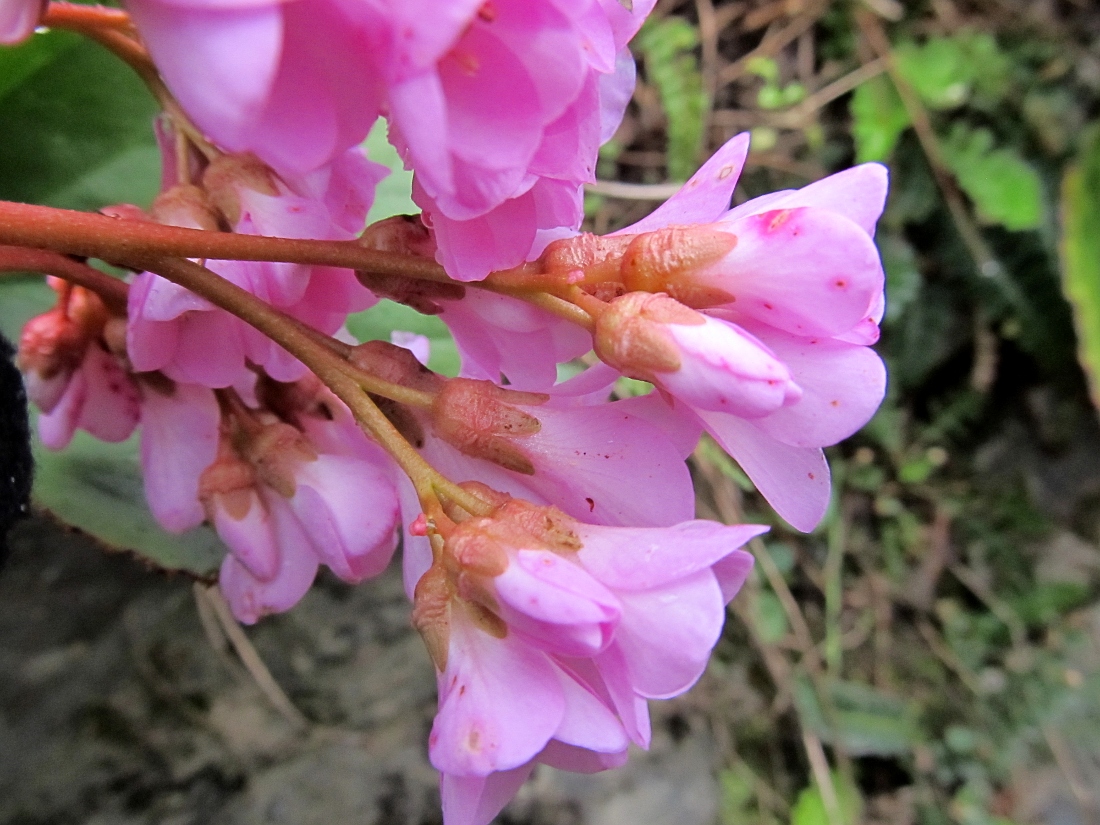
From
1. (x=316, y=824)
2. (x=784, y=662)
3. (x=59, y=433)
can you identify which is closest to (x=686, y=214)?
(x=59, y=433)

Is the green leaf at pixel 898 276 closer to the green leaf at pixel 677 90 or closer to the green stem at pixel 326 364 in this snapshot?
the green leaf at pixel 677 90

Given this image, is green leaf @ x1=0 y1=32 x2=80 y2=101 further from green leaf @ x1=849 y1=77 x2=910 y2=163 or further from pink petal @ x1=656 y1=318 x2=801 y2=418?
green leaf @ x1=849 y1=77 x2=910 y2=163

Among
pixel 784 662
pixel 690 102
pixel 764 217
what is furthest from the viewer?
pixel 784 662

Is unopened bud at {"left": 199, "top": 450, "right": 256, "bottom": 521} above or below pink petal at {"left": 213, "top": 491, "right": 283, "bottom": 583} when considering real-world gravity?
above

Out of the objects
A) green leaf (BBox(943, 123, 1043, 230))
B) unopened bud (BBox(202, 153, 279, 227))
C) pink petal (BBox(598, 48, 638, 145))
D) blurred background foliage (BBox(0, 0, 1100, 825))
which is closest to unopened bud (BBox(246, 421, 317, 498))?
unopened bud (BBox(202, 153, 279, 227))

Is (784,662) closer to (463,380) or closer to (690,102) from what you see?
(690,102)

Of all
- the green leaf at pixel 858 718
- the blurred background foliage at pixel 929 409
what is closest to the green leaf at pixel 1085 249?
the blurred background foliage at pixel 929 409
